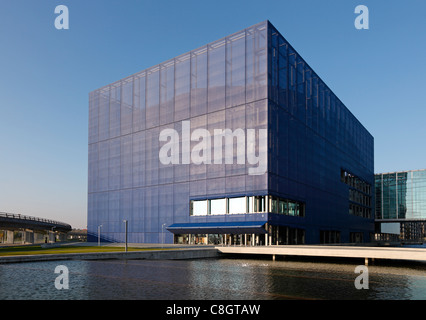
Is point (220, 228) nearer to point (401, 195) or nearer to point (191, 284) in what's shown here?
point (191, 284)

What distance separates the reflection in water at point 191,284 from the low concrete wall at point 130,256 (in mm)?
2382

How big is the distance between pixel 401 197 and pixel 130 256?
394 ft

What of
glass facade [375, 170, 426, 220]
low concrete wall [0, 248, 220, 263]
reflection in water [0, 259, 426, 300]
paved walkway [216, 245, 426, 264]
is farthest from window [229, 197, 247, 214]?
glass facade [375, 170, 426, 220]

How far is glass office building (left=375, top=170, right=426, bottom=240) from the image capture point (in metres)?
133

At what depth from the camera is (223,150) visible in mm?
64688

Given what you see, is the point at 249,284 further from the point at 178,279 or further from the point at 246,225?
the point at 246,225

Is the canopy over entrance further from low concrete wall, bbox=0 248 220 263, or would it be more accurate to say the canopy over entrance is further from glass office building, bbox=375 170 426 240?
glass office building, bbox=375 170 426 240

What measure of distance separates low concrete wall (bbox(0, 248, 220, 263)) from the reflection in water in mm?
2382

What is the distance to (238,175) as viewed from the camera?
62844 millimetres

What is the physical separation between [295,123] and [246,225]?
69.1 feet

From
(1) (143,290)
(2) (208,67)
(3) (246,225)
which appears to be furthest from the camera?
(2) (208,67)

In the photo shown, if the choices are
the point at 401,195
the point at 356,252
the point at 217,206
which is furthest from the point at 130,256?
the point at 401,195

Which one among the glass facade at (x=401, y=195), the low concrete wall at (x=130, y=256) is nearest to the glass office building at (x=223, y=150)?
the low concrete wall at (x=130, y=256)
